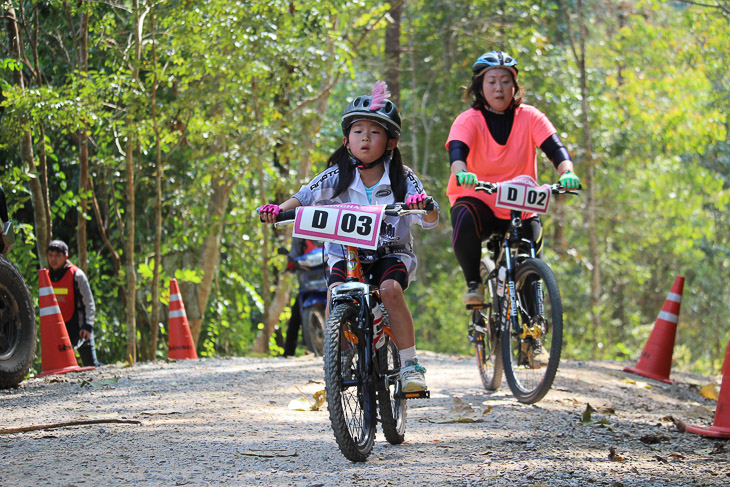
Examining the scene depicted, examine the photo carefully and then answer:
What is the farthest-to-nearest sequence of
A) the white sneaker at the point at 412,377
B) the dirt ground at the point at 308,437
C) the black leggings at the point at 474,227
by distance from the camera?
the black leggings at the point at 474,227 → the white sneaker at the point at 412,377 → the dirt ground at the point at 308,437

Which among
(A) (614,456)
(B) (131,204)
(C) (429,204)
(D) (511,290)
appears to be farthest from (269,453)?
(B) (131,204)

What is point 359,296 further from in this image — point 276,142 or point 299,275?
point 276,142

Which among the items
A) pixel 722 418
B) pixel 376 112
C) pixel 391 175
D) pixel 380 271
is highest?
pixel 376 112

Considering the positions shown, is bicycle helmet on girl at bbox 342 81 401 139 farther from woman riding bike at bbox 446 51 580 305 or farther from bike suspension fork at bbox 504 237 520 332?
bike suspension fork at bbox 504 237 520 332

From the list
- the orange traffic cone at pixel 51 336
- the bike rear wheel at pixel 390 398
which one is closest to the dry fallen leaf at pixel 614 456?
the bike rear wheel at pixel 390 398

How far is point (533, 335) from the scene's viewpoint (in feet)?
19.8

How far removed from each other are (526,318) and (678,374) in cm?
→ 447

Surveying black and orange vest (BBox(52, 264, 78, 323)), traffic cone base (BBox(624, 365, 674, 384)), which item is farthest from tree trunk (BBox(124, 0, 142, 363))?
traffic cone base (BBox(624, 365, 674, 384))

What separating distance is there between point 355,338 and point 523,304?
227 centimetres

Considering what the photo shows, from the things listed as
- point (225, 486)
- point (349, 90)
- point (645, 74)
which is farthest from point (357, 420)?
point (645, 74)

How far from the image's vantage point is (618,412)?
20.3 ft

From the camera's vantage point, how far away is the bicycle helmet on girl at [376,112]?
4605mm

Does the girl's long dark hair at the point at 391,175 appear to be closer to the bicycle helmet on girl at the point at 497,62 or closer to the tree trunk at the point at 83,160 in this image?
the bicycle helmet on girl at the point at 497,62

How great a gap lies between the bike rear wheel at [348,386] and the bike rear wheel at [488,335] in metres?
2.39
